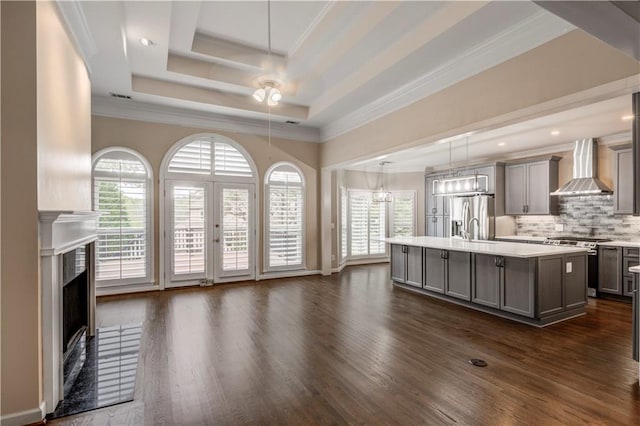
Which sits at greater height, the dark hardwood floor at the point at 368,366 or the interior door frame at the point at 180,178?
the interior door frame at the point at 180,178

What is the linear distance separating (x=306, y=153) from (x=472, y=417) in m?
5.99

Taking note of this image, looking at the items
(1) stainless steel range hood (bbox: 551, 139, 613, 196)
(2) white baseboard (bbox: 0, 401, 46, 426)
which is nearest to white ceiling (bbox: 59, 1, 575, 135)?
(2) white baseboard (bbox: 0, 401, 46, 426)

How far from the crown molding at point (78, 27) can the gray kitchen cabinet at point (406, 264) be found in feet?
18.0

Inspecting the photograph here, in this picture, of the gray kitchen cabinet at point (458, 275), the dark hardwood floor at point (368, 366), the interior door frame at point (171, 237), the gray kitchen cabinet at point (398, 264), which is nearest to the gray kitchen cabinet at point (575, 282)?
the dark hardwood floor at point (368, 366)

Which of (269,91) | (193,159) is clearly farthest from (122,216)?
(269,91)

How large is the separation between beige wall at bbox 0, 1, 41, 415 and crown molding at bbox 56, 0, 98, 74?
864 millimetres

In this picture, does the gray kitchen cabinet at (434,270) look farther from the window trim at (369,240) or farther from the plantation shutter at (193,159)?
the plantation shutter at (193,159)

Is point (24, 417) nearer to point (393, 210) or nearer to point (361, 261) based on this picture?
point (361, 261)

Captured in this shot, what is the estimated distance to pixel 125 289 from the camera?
223 inches

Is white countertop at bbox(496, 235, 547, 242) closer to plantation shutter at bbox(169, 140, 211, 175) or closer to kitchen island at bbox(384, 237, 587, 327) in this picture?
kitchen island at bbox(384, 237, 587, 327)

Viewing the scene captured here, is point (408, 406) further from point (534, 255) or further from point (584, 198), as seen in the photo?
point (584, 198)

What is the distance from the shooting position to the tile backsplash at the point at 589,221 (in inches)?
233

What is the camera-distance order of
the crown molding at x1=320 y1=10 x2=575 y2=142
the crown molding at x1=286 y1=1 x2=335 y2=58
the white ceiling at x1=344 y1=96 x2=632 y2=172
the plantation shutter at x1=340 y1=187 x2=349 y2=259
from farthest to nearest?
the plantation shutter at x1=340 y1=187 x2=349 y2=259 → the white ceiling at x1=344 y1=96 x2=632 y2=172 → the crown molding at x1=286 y1=1 x2=335 y2=58 → the crown molding at x1=320 y1=10 x2=575 y2=142

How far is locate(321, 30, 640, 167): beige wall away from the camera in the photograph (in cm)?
281
